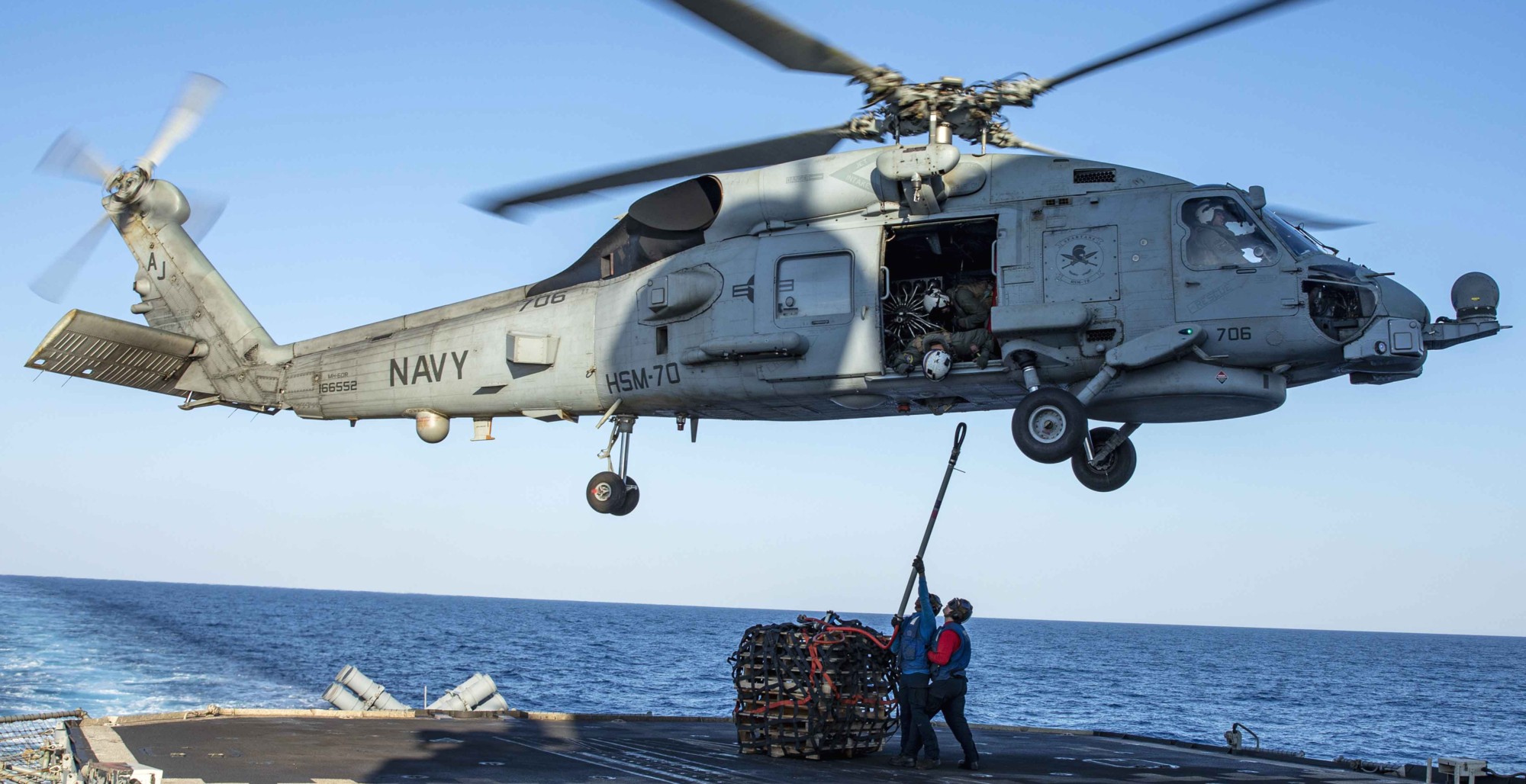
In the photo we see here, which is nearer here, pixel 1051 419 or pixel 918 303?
pixel 1051 419

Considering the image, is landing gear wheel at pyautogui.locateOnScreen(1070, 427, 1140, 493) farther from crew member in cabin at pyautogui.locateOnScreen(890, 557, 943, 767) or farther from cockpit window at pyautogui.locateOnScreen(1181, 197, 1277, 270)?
crew member in cabin at pyautogui.locateOnScreen(890, 557, 943, 767)

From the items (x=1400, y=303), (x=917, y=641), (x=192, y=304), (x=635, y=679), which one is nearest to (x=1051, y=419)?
(x=917, y=641)

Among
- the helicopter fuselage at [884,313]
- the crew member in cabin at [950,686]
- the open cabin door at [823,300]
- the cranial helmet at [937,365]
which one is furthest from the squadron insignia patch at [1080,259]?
the crew member in cabin at [950,686]

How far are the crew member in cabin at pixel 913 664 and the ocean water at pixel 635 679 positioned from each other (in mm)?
29620

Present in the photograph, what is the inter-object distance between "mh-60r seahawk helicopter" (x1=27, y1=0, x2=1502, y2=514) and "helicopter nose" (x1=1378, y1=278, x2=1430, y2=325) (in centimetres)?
3

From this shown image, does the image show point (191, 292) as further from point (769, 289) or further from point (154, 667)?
point (154, 667)

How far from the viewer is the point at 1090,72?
12086 millimetres


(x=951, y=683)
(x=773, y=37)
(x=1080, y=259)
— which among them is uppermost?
(x=773, y=37)

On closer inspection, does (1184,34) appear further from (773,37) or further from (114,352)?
(114,352)

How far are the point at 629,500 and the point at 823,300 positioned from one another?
12.7 ft

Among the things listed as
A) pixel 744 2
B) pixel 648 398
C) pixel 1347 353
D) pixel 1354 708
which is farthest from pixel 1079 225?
pixel 1354 708

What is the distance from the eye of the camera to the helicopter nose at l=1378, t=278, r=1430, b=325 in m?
A: 12.1

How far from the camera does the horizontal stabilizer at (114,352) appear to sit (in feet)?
56.6

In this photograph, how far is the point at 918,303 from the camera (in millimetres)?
13984
